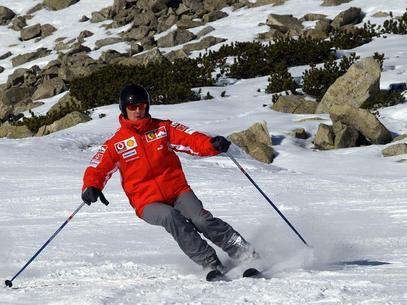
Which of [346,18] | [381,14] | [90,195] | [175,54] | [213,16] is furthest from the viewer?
[213,16]

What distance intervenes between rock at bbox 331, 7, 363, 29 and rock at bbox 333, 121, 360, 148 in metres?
11.5

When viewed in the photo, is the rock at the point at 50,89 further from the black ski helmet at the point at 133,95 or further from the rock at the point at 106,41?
the black ski helmet at the point at 133,95

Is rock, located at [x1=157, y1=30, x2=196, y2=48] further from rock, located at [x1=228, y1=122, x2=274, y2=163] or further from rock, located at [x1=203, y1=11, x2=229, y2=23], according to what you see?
rock, located at [x1=228, y1=122, x2=274, y2=163]

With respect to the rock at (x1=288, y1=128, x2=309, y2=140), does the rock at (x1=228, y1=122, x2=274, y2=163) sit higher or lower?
higher

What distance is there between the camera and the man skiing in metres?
4.69

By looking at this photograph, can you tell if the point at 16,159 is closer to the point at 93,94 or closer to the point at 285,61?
the point at 93,94

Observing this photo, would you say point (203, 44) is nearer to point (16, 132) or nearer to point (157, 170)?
point (16, 132)

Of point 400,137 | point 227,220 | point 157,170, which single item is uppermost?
point 157,170

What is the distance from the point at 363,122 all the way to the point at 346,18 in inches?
461

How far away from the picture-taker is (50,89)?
21.0 metres

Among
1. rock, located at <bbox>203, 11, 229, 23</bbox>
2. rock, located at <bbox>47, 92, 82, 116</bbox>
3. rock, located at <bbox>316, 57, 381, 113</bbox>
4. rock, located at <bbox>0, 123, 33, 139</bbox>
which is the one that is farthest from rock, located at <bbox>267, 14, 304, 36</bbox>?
rock, located at <bbox>0, 123, 33, 139</bbox>

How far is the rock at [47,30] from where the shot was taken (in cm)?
3228

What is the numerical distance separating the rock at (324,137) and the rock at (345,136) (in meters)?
0.09

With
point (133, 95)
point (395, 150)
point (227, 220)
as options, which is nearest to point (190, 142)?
point (133, 95)
